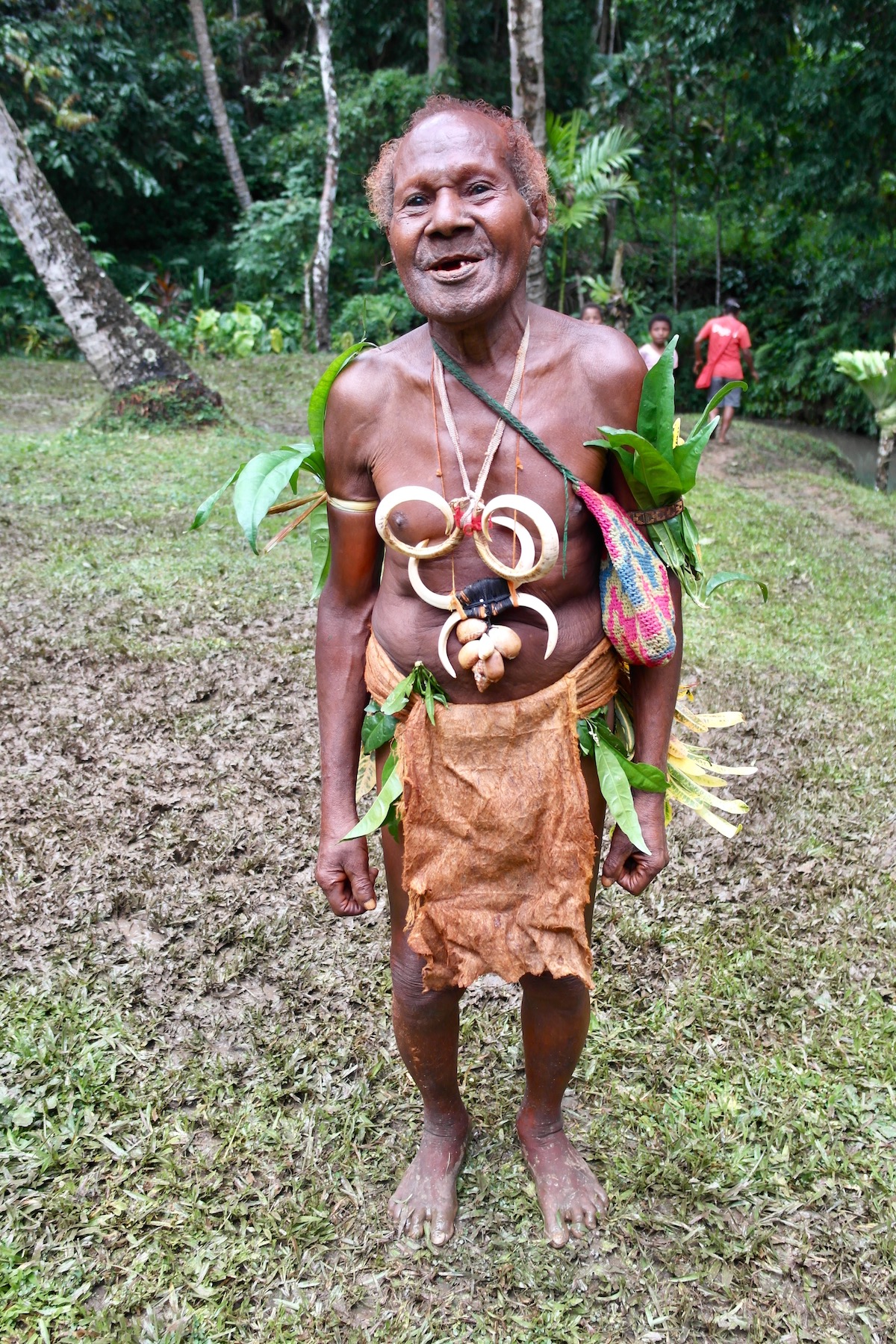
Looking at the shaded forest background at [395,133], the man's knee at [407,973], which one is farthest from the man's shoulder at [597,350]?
the shaded forest background at [395,133]

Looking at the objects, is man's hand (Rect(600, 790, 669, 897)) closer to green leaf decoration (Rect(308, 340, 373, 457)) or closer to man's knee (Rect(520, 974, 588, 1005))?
man's knee (Rect(520, 974, 588, 1005))

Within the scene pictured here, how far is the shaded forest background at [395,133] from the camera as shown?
12148 millimetres

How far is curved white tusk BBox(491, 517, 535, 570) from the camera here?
1740mm

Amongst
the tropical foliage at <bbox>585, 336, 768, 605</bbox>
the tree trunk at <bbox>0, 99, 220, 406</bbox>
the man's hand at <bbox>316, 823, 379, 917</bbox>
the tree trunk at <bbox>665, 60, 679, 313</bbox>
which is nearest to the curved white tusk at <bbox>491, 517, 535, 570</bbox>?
the tropical foliage at <bbox>585, 336, 768, 605</bbox>

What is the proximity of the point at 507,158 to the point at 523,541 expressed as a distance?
2.16 ft

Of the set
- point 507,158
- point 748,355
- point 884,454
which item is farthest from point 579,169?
point 507,158

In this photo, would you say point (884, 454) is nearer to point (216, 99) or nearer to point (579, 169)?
point (579, 169)

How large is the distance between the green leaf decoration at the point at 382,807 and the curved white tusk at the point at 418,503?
42 centimetres

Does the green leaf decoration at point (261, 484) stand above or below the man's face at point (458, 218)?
below

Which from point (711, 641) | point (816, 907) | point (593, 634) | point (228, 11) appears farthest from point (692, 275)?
point (593, 634)

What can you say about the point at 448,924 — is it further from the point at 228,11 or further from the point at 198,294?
the point at 228,11

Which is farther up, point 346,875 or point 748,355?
point 346,875

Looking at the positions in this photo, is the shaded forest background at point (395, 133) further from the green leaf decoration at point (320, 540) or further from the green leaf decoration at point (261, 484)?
the green leaf decoration at point (261, 484)

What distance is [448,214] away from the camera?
5.49 feet
